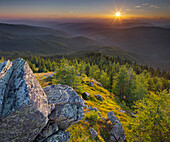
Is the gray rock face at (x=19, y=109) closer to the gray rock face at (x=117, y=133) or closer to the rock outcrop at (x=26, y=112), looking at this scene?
the rock outcrop at (x=26, y=112)

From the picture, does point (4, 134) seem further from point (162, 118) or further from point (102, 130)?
point (162, 118)

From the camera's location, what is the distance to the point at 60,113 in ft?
34.9

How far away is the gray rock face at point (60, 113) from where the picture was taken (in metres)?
10.1

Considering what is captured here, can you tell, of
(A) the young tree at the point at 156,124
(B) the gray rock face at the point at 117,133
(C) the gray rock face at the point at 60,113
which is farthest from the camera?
(B) the gray rock face at the point at 117,133

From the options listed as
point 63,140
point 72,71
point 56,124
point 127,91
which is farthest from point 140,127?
point 127,91

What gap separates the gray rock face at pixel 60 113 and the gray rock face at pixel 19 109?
1.48 meters

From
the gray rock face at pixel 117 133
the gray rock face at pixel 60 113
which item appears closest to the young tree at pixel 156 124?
the gray rock face at pixel 117 133

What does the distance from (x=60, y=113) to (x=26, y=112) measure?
3861 mm

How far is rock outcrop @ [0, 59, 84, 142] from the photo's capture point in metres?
7.50

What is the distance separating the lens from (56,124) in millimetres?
10664

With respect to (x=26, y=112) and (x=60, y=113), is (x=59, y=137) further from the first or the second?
(x=26, y=112)

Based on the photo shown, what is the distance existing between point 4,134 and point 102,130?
16460 mm

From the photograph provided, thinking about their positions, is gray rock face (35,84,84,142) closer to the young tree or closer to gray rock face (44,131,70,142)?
gray rock face (44,131,70,142)

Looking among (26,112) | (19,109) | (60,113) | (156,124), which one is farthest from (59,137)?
(156,124)
